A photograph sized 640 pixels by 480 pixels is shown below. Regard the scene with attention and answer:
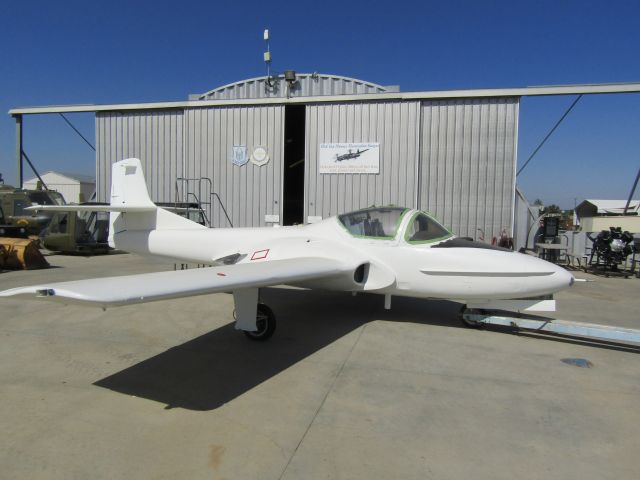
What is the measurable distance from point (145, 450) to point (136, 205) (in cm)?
617

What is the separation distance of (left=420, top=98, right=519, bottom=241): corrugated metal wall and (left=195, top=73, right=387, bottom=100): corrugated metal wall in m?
3.34

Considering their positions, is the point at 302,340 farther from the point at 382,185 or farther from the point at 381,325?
the point at 382,185

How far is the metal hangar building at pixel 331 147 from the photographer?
13.4 meters

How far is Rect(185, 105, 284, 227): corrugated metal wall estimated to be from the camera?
15055mm

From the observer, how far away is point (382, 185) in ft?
46.4

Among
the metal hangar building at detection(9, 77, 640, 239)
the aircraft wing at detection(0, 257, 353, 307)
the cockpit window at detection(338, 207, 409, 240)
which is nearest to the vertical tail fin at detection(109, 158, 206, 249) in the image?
the cockpit window at detection(338, 207, 409, 240)

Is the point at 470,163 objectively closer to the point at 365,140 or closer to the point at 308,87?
the point at 365,140

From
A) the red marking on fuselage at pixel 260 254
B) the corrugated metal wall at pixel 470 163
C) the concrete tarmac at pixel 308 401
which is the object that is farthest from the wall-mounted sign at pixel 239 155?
the concrete tarmac at pixel 308 401

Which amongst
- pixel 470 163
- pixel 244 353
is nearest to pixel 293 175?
pixel 470 163

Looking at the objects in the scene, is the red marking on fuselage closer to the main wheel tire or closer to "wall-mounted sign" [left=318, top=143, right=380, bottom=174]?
the main wheel tire

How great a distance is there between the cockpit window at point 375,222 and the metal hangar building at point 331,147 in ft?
25.7

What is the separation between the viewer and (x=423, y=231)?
6.05 meters

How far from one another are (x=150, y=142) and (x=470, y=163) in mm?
12195

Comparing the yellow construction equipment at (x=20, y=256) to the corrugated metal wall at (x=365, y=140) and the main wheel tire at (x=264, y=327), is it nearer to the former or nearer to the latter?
the corrugated metal wall at (x=365, y=140)
